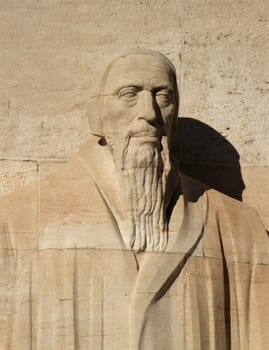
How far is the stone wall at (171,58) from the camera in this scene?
483 inches

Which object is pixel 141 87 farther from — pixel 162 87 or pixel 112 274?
pixel 112 274

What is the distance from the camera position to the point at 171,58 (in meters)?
12.6

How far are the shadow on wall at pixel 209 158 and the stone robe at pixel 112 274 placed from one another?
2.60ft

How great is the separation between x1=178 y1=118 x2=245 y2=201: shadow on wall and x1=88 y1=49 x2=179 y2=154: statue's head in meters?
0.93

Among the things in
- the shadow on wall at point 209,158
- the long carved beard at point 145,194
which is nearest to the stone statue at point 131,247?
the long carved beard at point 145,194

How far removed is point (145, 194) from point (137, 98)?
1.58 ft

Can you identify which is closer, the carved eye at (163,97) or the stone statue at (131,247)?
the stone statue at (131,247)

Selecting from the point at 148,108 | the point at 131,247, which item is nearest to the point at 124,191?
the point at 131,247

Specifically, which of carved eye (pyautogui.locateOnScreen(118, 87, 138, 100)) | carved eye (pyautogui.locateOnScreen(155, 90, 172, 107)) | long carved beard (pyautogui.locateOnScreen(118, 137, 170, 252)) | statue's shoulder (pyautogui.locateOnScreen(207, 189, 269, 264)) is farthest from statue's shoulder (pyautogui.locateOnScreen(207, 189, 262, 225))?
carved eye (pyautogui.locateOnScreen(118, 87, 138, 100))

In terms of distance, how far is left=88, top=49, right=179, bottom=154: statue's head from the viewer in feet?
36.7

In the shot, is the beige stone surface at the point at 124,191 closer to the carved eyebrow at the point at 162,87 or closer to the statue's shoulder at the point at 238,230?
the statue's shoulder at the point at 238,230

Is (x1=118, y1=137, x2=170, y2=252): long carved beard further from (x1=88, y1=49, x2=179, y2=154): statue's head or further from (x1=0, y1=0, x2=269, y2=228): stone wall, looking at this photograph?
(x1=0, y1=0, x2=269, y2=228): stone wall

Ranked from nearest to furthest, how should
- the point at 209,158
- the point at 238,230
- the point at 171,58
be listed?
the point at 238,230 → the point at 209,158 → the point at 171,58

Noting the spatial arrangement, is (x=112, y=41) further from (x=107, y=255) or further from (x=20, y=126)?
(x=107, y=255)
